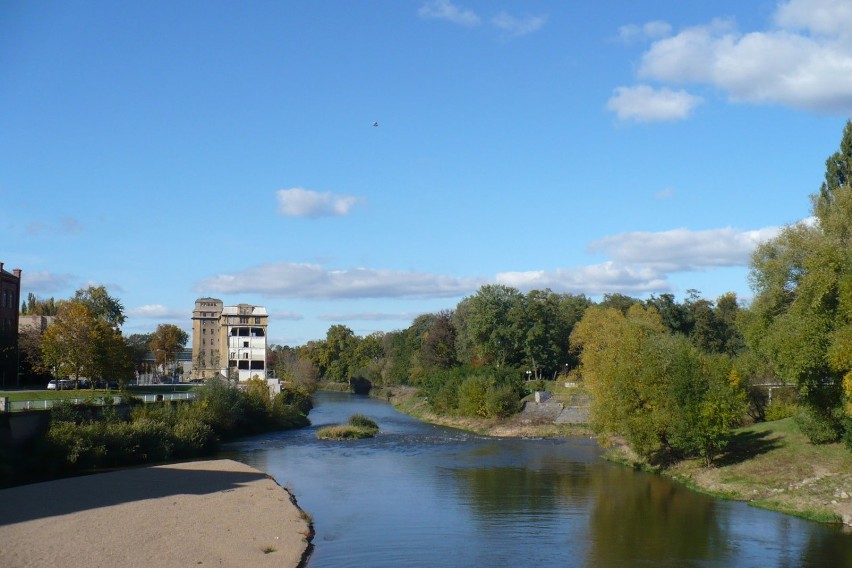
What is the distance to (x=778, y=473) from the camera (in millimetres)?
39000

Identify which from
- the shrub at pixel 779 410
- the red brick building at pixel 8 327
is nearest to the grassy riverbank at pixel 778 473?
the shrub at pixel 779 410

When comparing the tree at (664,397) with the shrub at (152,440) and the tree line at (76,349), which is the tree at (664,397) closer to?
the shrub at (152,440)

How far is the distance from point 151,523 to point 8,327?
53.9m

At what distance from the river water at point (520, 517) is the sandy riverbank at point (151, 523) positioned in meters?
1.71

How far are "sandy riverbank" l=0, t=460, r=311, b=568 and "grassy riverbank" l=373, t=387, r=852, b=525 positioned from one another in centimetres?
2240

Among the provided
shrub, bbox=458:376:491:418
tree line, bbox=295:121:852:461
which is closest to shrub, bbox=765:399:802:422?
Result: tree line, bbox=295:121:852:461

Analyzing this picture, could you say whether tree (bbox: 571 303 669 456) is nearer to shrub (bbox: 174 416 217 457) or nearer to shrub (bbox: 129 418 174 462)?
shrub (bbox: 174 416 217 457)

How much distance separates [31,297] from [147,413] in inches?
4232

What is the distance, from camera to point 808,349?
117 ft

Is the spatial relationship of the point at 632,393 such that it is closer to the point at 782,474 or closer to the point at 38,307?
the point at 782,474

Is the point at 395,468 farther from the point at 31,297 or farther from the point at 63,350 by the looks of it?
the point at 31,297

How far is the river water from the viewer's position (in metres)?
26.9

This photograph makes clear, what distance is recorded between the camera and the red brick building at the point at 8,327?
234ft

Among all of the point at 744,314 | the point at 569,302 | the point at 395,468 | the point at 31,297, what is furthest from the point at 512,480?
the point at 31,297
